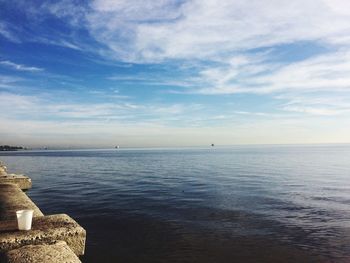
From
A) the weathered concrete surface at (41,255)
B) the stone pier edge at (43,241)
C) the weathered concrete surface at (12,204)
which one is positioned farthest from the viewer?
the weathered concrete surface at (12,204)

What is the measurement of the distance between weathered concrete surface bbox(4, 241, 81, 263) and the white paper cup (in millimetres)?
814

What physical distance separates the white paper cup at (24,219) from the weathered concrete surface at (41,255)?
32.1 inches

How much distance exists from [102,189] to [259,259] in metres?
19.1

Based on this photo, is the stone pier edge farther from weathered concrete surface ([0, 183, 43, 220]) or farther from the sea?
the sea

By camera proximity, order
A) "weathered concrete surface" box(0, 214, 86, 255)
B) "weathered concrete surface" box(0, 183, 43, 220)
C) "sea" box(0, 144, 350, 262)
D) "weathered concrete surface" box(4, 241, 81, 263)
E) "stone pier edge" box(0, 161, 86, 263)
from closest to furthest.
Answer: "weathered concrete surface" box(4, 241, 81, 263), "stone pier edge" box(0, 161, 86, 263), "weathered concrete surface" box(0, 214, 86, 255), "weathered concrete surface" box(0, 183, 43, 220), "sea" box(0, 144, 350, 262)

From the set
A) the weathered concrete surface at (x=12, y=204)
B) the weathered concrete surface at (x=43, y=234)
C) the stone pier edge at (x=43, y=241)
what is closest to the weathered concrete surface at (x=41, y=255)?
the stone pier edge at (x=43, y=241)

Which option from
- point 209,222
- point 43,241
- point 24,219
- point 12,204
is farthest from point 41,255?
point 209,222

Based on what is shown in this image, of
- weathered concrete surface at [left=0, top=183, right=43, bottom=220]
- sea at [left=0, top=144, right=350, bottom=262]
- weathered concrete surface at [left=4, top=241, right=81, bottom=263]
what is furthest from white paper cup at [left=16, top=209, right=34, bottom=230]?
sea at [left=0, top=144, right=350, bottom=262]

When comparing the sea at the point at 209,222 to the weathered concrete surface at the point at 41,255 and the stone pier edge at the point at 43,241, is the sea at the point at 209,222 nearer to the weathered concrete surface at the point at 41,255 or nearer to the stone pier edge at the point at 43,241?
the stone pier edge at the point at 43,241

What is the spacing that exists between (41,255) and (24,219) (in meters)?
1.41

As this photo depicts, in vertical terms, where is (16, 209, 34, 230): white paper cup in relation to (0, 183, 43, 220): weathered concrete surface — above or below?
above

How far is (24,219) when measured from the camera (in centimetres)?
674

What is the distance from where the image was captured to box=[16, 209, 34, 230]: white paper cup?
6707 millimetres

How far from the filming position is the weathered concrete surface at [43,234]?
622 cm
